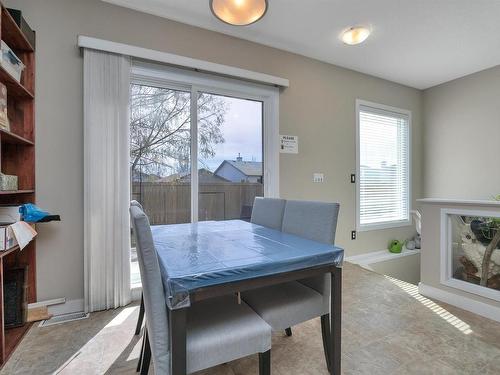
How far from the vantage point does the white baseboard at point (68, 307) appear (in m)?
2.07

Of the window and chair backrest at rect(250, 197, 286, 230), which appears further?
the window

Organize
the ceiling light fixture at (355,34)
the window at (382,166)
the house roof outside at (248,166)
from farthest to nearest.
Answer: the window at (382,166) < the house roof outside at (248,166) < the ceiling light fixture at (355,34)

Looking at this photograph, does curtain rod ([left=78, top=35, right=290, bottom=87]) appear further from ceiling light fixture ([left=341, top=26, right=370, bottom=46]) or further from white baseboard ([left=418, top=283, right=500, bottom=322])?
white baseboard ([left=418, top=283, right=500, bottom=322])

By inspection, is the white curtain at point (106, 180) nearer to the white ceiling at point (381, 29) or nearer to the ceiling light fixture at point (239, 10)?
the white ceiling at point (381, 29)

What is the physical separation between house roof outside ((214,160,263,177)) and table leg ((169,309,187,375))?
202 cm

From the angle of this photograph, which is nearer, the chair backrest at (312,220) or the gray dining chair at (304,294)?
the gray dining chair at (304,294)

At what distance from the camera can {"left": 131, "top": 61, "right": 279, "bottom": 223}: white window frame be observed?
2.46 meters

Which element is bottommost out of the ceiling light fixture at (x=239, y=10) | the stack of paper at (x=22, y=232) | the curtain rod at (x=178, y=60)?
the stack of paper at (x=22, y=232)

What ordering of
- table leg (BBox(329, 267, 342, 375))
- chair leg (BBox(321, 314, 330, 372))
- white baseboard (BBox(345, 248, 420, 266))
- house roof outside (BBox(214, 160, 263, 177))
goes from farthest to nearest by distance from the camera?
white baseboard (BBox(345, 248, 420, 266)) < house roof outside (BBox(214, 160, 263, 177)) < chair leg (BBox(321, 314, 330, 372)) < table leg (BBox(329, 267, 342, 375))

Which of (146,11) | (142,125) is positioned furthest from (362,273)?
(146,11)

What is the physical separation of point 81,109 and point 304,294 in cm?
224

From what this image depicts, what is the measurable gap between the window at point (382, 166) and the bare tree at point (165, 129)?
2.26 metres

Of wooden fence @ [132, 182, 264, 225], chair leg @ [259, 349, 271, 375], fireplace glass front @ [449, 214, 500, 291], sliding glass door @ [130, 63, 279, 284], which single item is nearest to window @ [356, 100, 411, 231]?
fireplace glass front @ [449, 214, 500, 291]

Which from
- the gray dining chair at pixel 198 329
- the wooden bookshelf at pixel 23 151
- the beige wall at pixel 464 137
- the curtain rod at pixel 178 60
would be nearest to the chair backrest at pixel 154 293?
the gray dining chair at pixel 198 329
